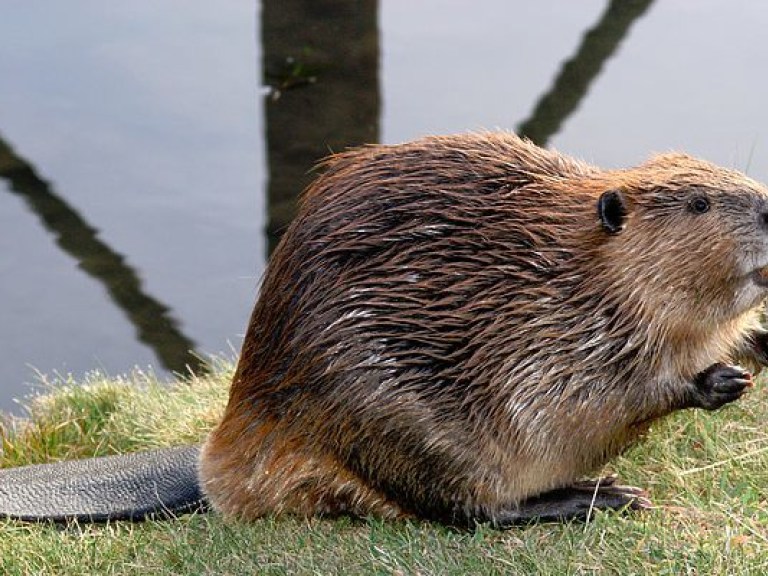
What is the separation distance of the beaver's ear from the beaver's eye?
0.14m

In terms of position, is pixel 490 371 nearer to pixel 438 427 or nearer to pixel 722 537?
pixel 438 427

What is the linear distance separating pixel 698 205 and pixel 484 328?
53 centimetres

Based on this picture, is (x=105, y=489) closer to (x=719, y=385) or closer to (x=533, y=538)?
(x=533, y=538)

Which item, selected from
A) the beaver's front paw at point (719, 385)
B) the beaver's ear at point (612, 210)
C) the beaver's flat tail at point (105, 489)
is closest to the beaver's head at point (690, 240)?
the beaver's ear at point (612, 210)

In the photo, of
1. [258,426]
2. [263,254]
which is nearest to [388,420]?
[258,426]

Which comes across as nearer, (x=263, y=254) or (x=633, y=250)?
(x=633, y=250)

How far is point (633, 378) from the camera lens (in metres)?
3.46

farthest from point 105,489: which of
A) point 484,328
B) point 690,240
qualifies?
point 690,240

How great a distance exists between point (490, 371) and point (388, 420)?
0.25m

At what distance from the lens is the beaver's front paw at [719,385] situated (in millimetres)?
3418

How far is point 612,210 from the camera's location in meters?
3.46

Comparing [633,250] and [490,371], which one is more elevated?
[633,250]

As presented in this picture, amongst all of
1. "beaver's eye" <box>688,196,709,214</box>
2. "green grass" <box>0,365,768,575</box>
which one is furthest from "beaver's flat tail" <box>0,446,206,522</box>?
"beaver's eye" <box>688,196,709,214</box>

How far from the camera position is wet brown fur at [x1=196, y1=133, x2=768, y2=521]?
3.44 metres
